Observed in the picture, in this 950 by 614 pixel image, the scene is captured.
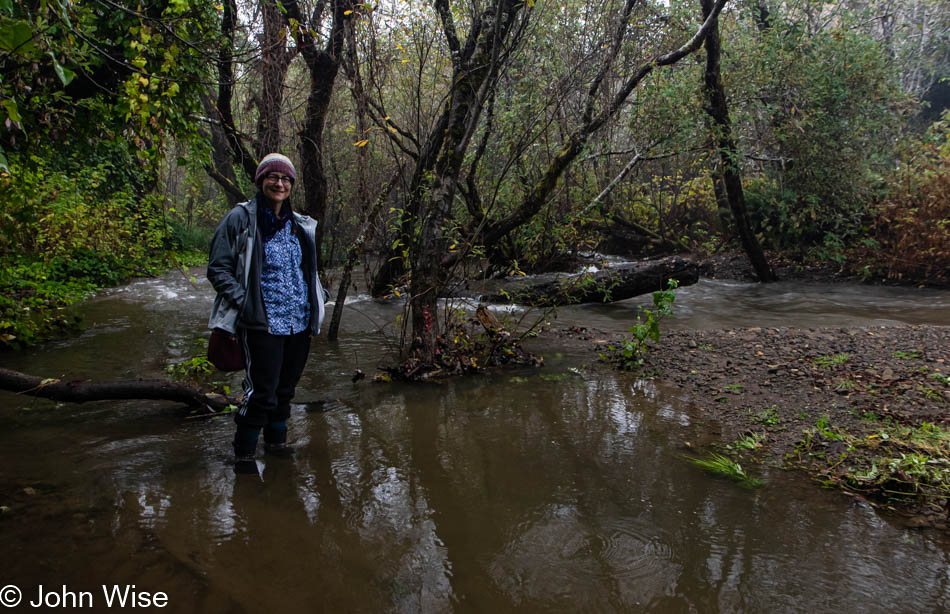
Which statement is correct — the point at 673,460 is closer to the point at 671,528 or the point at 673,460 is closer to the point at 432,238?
the point at 671,528

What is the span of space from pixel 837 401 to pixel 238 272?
4.47 meters

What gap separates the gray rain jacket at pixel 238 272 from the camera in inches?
127

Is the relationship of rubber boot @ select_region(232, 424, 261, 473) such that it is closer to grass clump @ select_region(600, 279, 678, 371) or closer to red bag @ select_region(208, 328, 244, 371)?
red bag @ select_region(208, 328, 244, 371)

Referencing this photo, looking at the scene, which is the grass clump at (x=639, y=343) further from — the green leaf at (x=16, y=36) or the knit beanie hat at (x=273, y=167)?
the green leaf at (x=16, y=36)

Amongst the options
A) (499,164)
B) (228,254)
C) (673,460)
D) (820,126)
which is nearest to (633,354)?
(673,460)

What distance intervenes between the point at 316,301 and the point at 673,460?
255 centimetres

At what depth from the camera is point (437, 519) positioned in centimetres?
279

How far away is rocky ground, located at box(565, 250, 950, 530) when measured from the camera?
121 inches

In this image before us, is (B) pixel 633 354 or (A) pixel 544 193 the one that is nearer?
(B) pixel 633 354

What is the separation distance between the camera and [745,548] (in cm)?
254

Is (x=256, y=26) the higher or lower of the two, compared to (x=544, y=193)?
higher

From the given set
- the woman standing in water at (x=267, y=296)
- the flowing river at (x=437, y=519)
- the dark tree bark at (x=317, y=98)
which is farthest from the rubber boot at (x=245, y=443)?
the dark tree bark at (x=317, y=98)
